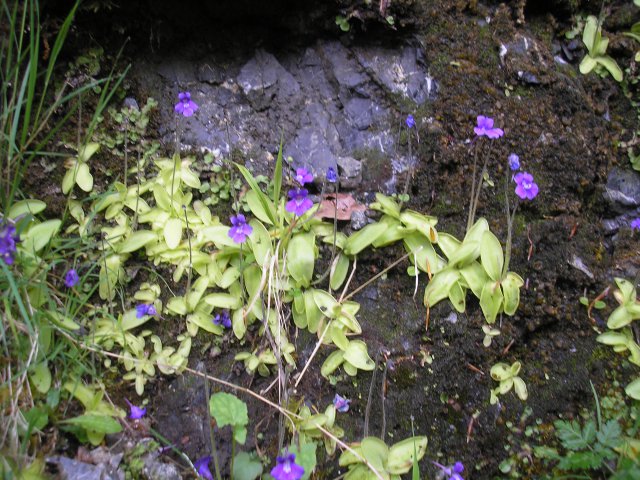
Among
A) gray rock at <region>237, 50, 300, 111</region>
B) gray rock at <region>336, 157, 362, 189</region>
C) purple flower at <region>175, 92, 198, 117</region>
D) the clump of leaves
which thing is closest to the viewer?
the clump of leaves

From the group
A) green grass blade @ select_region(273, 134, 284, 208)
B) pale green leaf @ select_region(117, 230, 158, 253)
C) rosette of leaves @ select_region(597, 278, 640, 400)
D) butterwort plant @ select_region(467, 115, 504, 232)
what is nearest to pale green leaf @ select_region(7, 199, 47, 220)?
pale green leaf @ select_region(117, 230, 158, 253)

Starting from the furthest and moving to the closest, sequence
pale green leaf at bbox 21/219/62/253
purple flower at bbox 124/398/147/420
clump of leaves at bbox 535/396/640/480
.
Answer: pale green leaf at bbox 21/219/62/253 < purple flower at bbox 124/398/147/420 < clump of leaves at bbox 535/396/640/480

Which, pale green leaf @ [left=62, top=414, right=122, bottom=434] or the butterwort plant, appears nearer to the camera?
pale green leaf @ [left=62, top=414, right=122, bottom=434]

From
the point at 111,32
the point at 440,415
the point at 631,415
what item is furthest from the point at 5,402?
the point at 631,415

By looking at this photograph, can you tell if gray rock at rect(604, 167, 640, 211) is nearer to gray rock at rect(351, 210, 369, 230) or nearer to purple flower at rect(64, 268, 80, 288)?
gray rock at rect(351, 210, 369, 230)

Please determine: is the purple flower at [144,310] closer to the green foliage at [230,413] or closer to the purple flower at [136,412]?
the purple flower at [136,412]

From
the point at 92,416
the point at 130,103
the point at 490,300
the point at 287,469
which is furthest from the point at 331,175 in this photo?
the point at 92,416

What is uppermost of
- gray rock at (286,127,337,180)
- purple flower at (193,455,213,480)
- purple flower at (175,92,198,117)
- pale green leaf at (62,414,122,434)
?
purple flower at (175,92,198,117)

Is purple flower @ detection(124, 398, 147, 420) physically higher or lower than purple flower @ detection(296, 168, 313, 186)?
lower
